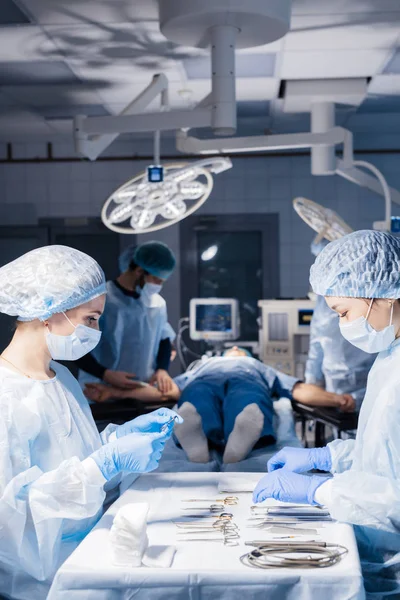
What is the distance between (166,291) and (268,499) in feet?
15.2

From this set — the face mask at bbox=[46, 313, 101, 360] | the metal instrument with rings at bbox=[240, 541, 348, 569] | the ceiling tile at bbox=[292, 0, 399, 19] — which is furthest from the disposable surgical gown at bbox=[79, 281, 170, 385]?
the metal instrument with rings at bbox=[240, 541, 348, 569]

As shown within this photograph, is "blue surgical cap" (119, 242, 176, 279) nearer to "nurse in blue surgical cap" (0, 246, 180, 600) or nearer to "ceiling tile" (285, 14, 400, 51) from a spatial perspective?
"ceiling tile" (285, 14, 400, 51)

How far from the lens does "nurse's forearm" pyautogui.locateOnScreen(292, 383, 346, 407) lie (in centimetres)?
377

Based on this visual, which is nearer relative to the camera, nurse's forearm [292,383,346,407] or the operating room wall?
nurse's forearm [292,383,346,407]

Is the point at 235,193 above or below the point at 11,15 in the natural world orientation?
below

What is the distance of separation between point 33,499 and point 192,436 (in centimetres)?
143

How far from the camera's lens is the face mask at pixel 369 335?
1802 millimetres

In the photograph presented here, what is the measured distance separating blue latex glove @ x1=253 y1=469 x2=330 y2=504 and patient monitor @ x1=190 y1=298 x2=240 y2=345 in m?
3.49

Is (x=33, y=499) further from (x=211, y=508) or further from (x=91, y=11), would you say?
(x=91, y=11)

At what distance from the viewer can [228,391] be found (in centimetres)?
363

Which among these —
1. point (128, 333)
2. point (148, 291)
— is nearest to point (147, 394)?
point (128, 333)

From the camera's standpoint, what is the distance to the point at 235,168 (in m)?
6.40

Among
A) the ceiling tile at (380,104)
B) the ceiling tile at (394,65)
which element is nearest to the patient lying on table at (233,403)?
the ceiling tile at (394,65)

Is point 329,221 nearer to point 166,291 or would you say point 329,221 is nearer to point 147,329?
point 147,329
